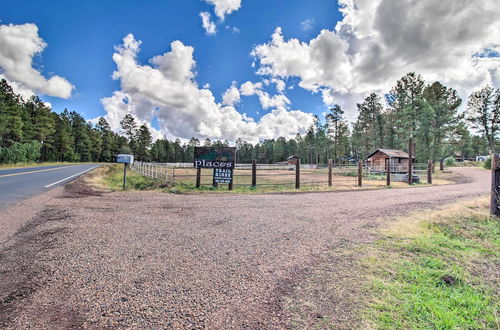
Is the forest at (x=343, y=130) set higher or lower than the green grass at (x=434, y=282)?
higher

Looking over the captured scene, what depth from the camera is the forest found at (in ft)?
96.5

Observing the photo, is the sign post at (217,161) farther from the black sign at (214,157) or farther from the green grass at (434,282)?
the green grass at (434,282)

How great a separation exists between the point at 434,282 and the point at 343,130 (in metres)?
54.1

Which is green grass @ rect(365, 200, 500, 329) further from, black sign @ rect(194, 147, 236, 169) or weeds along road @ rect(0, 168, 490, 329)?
black sign @ rect(194, 147, 236, 169)

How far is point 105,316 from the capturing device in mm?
1884

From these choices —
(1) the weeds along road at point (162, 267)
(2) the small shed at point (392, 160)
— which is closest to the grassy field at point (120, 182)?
(1) the weeds along road at point (162, 267)

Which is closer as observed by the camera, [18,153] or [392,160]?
[18,153]

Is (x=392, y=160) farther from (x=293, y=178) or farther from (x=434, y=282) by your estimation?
(x=434, y=282)

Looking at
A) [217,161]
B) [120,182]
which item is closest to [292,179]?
[217,161]

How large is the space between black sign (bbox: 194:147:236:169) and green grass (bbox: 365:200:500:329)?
330 inches

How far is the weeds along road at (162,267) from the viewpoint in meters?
1.92

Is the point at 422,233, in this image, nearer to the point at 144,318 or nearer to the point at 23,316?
the point at 144,318

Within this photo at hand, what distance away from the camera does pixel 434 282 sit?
2490 millimetres

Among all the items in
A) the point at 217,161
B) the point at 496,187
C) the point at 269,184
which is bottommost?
the point at 269,184
